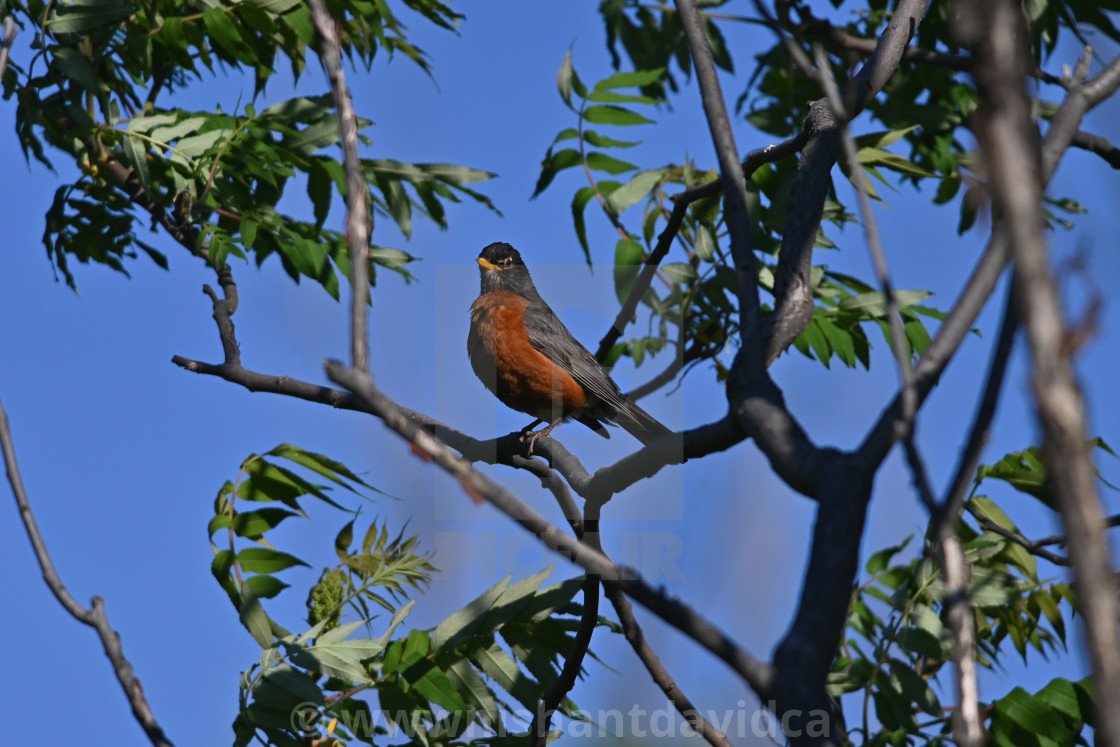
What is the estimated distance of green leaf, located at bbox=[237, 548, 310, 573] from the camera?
3945 mm

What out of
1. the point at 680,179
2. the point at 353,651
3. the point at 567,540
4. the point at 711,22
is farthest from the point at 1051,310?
the point at 711,22

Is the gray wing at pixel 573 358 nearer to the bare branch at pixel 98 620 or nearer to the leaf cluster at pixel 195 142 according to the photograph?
the leaf cluster at pixel 195 142

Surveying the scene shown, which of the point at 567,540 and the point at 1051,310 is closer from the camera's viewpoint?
the point at 1051,310

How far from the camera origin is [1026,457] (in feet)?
14.6

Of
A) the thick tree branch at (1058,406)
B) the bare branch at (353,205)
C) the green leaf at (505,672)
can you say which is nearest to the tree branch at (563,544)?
the bare branch at (353,205)

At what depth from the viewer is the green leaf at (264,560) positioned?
395 cm

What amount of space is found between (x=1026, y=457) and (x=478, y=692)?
2785mm

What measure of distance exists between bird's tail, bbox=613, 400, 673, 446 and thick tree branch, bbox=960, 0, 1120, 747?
5155mm

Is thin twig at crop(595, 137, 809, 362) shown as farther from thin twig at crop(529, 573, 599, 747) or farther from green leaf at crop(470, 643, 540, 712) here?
green leaf at crop(470, 643, 540, 712)

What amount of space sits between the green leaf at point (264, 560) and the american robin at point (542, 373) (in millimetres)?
2546

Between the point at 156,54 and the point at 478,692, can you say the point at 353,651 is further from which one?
the point at 156,54

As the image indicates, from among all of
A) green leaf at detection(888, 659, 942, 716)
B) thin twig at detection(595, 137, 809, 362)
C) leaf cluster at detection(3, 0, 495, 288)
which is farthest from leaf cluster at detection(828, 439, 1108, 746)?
leaf cluster at detection(3, 0, 495, 288)

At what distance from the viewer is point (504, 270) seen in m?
7.98

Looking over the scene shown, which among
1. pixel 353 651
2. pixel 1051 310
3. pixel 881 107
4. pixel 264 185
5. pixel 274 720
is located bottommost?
pixel 1051 310
